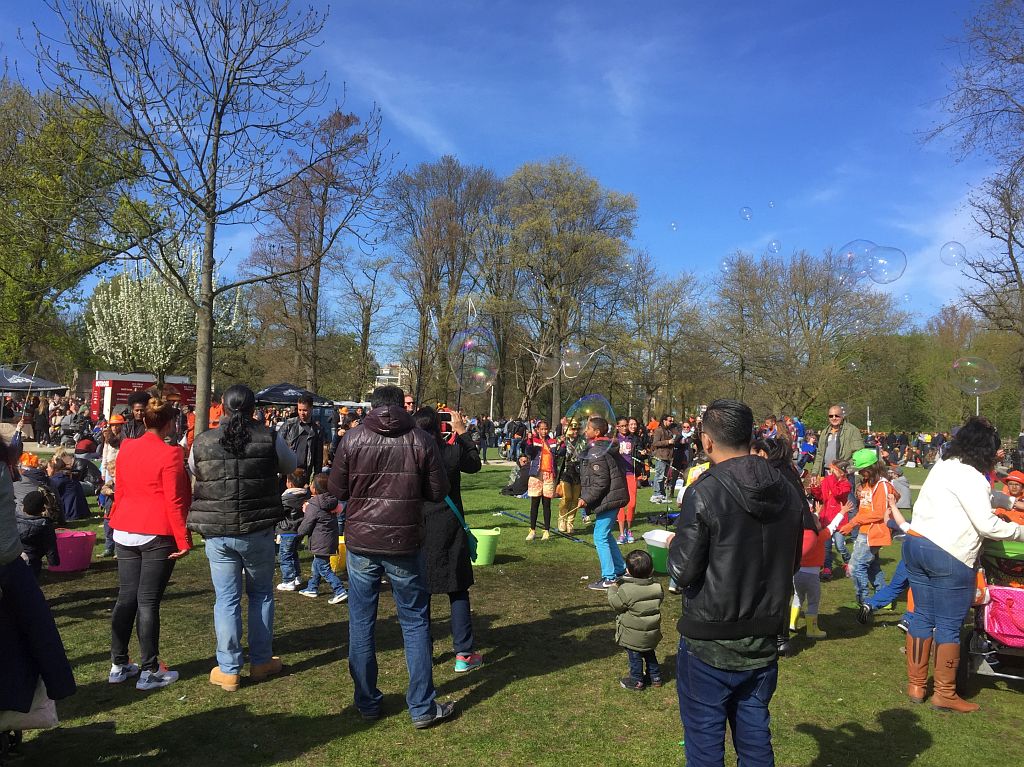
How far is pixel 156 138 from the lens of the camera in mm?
8062

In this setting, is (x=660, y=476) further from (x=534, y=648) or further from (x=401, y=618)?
(x=401, y=618)

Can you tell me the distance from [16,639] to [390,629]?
317cm

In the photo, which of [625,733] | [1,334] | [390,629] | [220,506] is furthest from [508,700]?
[1,334]

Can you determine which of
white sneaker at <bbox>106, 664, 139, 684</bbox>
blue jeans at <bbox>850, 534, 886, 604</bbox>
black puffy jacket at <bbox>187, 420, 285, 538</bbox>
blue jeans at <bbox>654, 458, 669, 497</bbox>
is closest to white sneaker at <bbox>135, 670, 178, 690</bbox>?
white sneaker at <bbox>106, 664, 139, 684</bbox>

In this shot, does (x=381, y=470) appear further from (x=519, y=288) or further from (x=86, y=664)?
(x=519, y=288)

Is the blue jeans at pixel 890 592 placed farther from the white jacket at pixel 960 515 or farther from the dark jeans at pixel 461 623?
the dark jeans at pixel 461 623

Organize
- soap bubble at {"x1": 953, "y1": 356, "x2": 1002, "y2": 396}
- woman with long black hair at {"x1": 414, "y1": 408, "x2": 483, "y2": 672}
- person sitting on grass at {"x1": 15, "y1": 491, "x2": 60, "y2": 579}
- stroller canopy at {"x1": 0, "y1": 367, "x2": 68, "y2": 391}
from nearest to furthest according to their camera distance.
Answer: woman with long black hair at {"x1": 414, "y1": 408, "x2": 483, "y2": 672} < person sitting on grass at {"x1": 15, "y1": 491, "x2": 60, "y2": 579} < soap bubble at {"x1": 953, "y1": 356, "x2": 1002, "y2": 396} < stroller canopy at {"x1": 0, "y1": 367, "x2": 68, "y2": 391}

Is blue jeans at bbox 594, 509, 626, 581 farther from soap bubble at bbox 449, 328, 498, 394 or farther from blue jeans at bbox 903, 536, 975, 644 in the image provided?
soap bubble at bbox 449, 328, 498, 394

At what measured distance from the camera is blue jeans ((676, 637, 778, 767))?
2631 mm

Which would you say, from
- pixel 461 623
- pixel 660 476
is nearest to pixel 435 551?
pixel 461 623

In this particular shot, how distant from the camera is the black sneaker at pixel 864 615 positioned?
6.43 meters

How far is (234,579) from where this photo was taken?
4.37 m

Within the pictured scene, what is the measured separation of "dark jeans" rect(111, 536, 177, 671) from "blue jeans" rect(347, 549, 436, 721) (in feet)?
4.45

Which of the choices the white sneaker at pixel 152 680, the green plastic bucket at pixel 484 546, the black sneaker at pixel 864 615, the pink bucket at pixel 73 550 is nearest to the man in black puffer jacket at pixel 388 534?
the white sneaker at pixel 152 680
